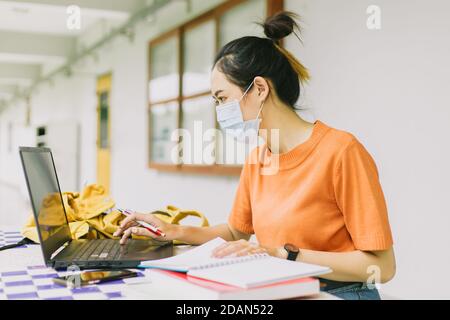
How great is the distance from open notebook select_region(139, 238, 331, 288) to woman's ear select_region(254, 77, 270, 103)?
57cm

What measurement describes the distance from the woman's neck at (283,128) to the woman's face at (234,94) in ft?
0.12

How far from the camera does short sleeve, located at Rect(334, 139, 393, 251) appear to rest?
1160 mm

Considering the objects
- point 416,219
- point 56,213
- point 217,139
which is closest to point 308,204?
point 56,213

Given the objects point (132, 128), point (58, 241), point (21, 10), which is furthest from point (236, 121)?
point (21, 10)

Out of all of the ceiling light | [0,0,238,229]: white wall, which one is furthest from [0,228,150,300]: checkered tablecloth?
the ceiling light

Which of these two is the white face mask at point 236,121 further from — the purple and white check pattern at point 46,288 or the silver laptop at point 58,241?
the purple and white check pattern at point 46,288

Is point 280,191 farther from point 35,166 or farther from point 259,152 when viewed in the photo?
point 35,166

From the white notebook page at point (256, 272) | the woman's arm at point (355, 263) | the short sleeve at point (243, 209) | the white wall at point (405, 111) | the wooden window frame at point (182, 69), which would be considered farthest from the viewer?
the wooden window frame at point (182, 69)

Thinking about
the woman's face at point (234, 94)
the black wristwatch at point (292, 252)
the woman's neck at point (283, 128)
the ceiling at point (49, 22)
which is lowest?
the black wristwatch at point (292, 252)

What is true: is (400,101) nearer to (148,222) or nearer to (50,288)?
(148,222)

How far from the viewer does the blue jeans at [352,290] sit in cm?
120

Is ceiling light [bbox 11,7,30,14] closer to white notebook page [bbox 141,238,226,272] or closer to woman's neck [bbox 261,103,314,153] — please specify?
woman's neck [bbox 261,103,314,153]

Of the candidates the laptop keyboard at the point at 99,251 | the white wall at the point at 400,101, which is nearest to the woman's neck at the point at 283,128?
the laptop keyboard at the point at 99,251

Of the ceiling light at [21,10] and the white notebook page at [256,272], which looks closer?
the white notebook page at [256,272]
